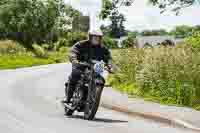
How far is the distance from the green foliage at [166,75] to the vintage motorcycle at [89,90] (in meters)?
4.17

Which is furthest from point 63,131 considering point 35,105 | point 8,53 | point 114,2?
point 8,53

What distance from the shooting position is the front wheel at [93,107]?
47.9ft

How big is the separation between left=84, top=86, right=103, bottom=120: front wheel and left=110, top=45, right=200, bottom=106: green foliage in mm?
4296

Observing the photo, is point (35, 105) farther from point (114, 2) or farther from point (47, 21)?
point (47, 21)

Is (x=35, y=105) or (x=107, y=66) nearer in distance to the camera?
(x=107, y=66)

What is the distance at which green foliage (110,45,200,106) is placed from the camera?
19.0 meters

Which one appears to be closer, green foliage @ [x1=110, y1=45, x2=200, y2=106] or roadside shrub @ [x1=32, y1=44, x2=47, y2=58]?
green foliage @ [x1=110, y1=45, x2=200, y2=106]

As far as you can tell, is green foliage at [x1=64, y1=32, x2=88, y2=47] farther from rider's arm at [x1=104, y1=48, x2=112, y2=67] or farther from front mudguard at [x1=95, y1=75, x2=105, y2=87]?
front mudguard at [x1=95, y1=75, x2=105, y2=87]

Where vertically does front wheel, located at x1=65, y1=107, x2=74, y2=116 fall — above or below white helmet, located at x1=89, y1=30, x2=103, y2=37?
below

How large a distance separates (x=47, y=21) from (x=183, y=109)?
7624cm

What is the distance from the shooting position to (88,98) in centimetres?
1488

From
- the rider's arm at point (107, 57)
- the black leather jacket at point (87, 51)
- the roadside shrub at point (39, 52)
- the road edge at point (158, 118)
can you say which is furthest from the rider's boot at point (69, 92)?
the roadside shrub at point (39, 52)

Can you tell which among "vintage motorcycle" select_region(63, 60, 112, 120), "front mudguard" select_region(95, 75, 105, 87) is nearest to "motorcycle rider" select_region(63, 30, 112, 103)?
"vintage motorcycle" select_region(63, 60, 112, 120)

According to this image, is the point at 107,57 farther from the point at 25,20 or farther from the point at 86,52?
the point at 25,20
